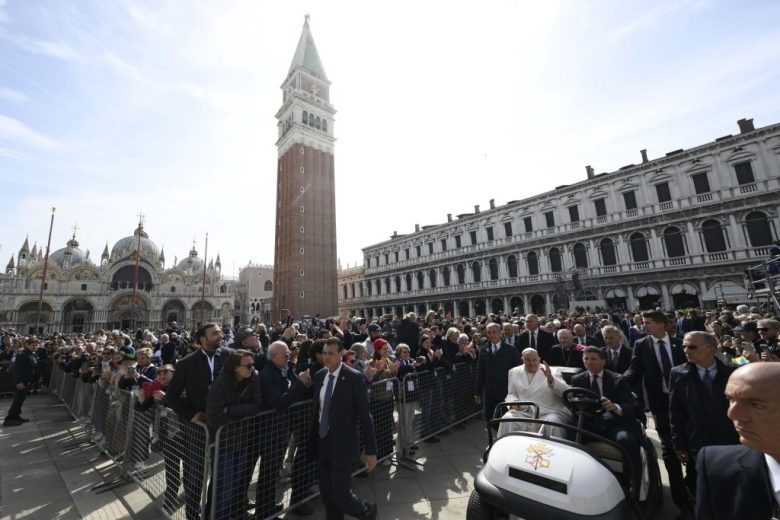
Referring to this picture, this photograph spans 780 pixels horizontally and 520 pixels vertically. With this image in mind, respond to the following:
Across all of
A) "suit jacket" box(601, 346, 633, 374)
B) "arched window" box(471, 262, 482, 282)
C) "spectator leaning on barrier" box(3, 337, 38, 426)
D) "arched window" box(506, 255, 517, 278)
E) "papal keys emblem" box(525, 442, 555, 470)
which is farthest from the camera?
"arched window" box(471, 262, 482, 282)

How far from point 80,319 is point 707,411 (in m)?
63.2

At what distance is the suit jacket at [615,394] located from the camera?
357 centimetres

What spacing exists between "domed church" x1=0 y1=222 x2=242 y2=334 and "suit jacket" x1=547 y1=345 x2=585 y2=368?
4037cm

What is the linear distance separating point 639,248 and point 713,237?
3867 mm

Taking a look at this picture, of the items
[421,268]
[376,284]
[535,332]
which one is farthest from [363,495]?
[376,284]

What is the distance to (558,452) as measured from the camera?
2.66 meters

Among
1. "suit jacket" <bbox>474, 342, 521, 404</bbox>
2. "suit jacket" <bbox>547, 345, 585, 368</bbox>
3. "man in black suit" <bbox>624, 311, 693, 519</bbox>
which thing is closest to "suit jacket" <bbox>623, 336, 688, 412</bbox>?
"man in black suit" <bbox>624, 311, 693, 519</bbox>

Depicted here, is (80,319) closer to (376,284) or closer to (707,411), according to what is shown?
(376,284)

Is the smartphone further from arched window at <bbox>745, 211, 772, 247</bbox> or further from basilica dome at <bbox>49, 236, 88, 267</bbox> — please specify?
basilica dome at <bbox>49, 236, 88, 267</bbox>

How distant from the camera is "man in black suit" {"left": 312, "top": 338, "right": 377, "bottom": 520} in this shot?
319 cm

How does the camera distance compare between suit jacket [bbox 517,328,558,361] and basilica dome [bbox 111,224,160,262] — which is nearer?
suit jacket [bbox 517,328,558,361]

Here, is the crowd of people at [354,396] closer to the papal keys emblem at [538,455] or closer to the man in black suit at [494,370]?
the man in black suit at [494,370]

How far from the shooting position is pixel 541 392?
4.22 m

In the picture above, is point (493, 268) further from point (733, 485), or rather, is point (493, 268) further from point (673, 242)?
point (733, 485)
